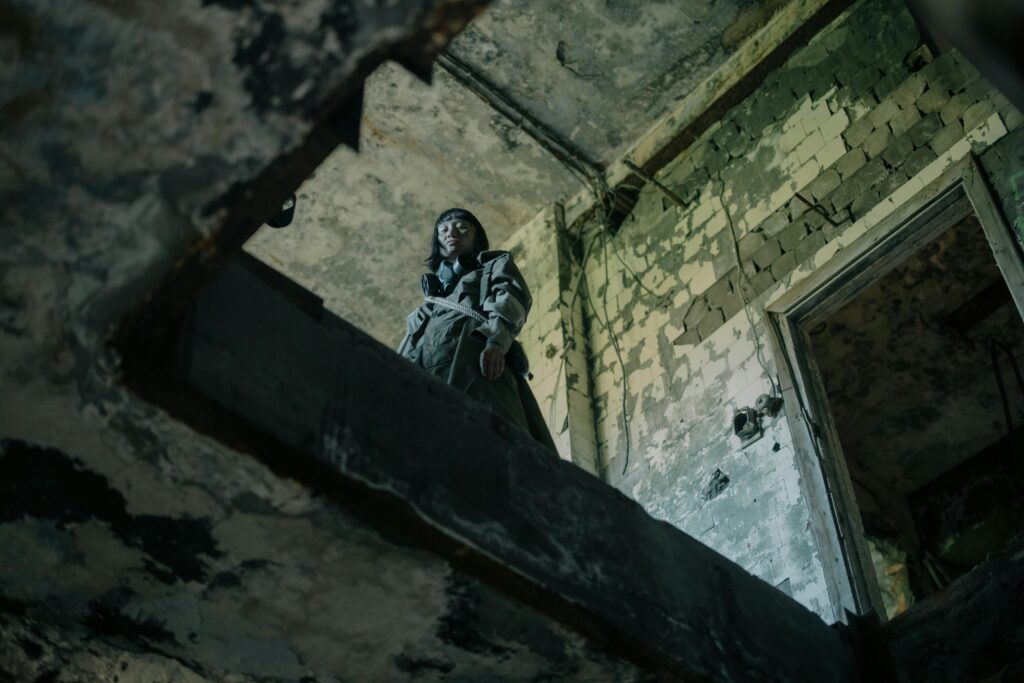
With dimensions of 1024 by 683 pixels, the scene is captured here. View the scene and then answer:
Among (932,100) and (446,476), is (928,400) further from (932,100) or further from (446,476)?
(446,476)

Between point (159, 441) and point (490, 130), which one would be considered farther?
point (490, 130)

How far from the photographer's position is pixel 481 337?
14.6ft

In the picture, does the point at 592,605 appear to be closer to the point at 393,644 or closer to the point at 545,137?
the point at 393,644

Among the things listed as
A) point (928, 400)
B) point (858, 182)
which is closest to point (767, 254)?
point (858, 182)

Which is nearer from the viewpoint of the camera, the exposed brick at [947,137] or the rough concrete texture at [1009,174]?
the rough concrete texture at [1009,174]

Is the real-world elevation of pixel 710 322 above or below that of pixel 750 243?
below

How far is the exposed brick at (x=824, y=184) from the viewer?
6.28m

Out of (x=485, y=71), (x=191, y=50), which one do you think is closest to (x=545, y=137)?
(x=485, y=71)

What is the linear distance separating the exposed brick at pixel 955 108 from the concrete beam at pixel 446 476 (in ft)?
10.9

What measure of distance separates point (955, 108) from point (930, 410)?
3.24 metres

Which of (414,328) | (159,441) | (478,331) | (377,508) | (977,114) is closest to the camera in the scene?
(159,441)

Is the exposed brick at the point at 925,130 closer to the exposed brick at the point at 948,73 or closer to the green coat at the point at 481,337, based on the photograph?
the exposed brick at the point at 948,73

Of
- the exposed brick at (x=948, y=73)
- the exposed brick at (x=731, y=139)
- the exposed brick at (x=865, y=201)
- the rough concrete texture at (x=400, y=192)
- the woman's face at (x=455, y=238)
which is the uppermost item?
the rough concrete texture at (x=400, y=192)

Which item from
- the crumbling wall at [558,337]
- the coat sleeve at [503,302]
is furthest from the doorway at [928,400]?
the coat sleeve at [503,302]
